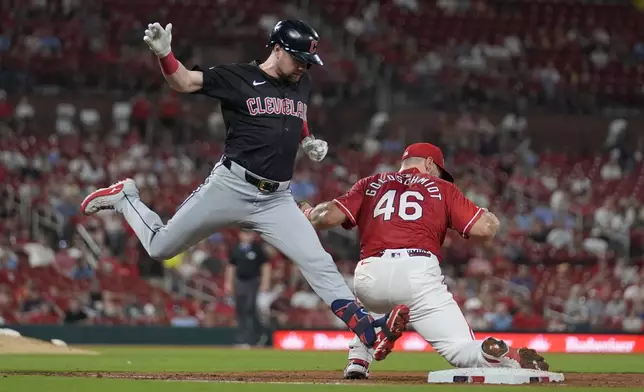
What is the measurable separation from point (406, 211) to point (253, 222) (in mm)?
1113

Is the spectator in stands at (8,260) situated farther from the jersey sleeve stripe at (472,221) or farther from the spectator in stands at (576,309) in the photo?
the jersey sleeve stripe at (472,221)

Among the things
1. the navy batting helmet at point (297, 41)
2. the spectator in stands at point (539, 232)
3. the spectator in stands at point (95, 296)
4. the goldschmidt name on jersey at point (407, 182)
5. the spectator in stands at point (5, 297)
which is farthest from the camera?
the spectator in stands at point (539, 232)

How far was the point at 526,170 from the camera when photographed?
23.7 meters

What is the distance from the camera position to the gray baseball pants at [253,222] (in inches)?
343

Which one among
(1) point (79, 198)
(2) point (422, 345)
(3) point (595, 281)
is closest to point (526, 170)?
(3) point (595, 281)

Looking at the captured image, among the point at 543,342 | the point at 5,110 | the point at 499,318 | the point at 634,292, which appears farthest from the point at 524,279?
the point at 5,110

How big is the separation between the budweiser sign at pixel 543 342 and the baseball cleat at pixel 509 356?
28.3 feet

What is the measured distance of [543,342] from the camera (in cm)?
1772

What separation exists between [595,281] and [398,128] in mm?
5711

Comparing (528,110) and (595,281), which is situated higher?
(528,110)

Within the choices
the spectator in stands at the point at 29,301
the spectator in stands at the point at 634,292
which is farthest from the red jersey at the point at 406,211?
the spectator in stands at the point at 634,292

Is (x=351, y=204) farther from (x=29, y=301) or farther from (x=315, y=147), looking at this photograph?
(x=29, y=301)

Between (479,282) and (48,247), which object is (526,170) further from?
(48,247)

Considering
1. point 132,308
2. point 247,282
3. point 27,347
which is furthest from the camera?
point 132,308
